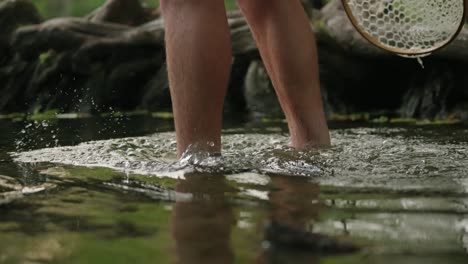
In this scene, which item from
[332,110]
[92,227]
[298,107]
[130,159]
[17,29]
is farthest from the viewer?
[17,29]

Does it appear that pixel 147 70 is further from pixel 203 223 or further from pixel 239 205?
pixel 203 223

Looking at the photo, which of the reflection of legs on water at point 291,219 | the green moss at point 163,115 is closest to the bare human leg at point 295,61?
the reflection of legs on water at point 291,219

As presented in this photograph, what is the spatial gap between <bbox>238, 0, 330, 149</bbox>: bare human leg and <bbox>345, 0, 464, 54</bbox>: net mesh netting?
0.23m

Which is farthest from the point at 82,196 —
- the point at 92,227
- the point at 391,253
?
the point at 391,253

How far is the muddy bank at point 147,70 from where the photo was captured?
5031 mm

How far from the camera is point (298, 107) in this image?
7.79 feet

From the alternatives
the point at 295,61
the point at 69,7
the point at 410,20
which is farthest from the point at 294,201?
the point at 69,7

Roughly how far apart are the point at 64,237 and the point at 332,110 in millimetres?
4250

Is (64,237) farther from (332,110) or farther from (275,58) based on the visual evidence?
(332,110)

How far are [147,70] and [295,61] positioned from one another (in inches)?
166

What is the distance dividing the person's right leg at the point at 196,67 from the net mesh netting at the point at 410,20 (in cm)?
66

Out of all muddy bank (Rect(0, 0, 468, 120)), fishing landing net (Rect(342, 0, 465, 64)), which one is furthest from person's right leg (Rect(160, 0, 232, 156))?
muddy bank (Rect(0, 0, 468, 120))

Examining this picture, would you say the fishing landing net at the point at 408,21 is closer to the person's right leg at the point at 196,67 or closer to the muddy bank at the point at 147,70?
the person's right leg at the point at 196,67

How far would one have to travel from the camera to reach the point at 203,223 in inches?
49.1
